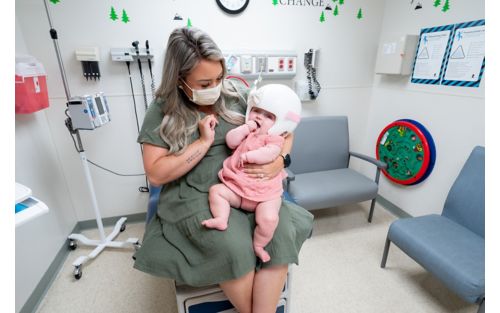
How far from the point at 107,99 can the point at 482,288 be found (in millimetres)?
2679

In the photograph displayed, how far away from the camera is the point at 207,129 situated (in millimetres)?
1216

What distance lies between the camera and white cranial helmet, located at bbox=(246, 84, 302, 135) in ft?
4.07

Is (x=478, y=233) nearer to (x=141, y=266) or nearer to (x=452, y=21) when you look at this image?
(x=452, y=21)

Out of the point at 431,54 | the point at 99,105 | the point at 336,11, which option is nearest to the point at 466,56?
the point at 431,54

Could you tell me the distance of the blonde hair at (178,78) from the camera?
113cm

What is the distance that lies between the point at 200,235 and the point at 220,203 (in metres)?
0.16

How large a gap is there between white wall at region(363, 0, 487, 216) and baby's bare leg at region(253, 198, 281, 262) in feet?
5.62

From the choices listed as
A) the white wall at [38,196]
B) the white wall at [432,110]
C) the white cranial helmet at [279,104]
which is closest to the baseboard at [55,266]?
the white wall at [38,196]

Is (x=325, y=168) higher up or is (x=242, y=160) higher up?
(x=242, y=160)

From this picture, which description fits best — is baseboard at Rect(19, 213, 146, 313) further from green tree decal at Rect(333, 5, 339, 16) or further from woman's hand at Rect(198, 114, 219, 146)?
green tree decal at Rect(333, 5, 339, 16)

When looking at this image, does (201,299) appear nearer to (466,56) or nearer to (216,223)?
(216,223)

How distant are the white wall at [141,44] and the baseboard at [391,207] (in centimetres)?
101

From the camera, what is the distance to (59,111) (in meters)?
1.97
